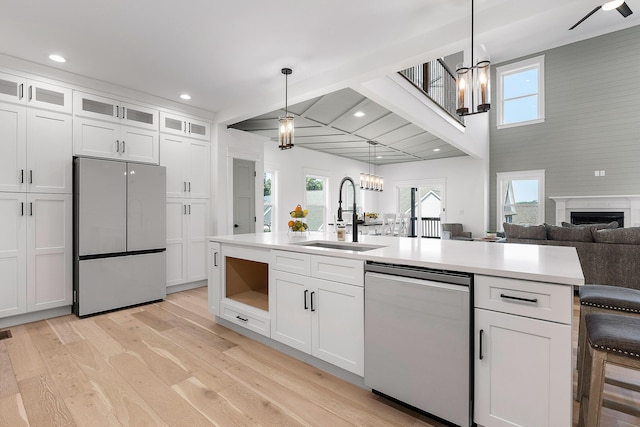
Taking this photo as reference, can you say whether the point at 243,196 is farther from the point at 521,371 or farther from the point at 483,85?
the point at 521,371

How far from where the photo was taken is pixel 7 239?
3.16m

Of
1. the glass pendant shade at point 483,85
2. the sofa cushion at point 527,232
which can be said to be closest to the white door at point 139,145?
the glass pendant shade at point 483,85

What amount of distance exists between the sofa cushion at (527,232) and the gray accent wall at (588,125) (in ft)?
13.6

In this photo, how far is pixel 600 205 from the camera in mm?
7070

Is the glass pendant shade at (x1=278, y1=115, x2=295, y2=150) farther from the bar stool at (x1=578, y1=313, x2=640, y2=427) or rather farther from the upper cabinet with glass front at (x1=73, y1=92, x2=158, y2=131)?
the bar stool at (x1=578, y1=313, x2=640, y2=427)

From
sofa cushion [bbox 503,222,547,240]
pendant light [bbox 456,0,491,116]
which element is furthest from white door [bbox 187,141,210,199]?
sofa cushion [bbox 503,222,547,240]

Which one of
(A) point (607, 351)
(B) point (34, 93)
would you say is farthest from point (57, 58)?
(A) point (607, 351)

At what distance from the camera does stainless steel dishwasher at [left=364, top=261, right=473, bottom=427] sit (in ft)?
5.16

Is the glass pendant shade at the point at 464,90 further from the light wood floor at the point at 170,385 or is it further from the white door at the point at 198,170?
the white door at the point at 198,170

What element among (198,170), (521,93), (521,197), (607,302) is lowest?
(607,302)

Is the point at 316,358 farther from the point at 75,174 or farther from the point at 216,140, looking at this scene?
the point at 216,140

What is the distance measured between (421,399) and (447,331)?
1.49 feet

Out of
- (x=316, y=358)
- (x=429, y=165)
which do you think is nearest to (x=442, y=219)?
(x=429, y=165)

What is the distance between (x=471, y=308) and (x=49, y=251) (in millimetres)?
4298
